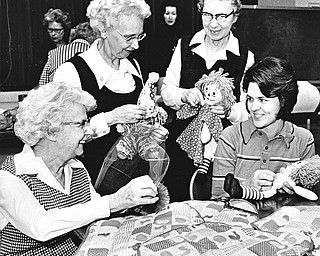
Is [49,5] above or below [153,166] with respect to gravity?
above

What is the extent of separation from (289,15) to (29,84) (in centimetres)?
190

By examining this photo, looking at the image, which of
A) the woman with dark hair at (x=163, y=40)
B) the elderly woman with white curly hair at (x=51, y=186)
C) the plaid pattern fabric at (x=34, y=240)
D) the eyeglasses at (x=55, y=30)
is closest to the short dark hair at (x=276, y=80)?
the elderly woman with white curly hair at (x=51, y=186)

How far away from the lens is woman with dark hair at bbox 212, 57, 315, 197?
2.00 metres

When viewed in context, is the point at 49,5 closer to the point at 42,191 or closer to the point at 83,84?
the point at 83,84

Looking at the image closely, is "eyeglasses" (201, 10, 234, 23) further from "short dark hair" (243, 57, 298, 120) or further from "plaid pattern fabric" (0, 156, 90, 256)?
"plaid pattern fabric" (0, 156, 90, 256)

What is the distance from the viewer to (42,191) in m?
1.71

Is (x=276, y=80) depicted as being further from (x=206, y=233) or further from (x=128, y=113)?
(x=206, y=233)

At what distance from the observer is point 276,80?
6.53 feet

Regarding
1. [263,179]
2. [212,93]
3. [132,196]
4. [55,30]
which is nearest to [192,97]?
[212,93]

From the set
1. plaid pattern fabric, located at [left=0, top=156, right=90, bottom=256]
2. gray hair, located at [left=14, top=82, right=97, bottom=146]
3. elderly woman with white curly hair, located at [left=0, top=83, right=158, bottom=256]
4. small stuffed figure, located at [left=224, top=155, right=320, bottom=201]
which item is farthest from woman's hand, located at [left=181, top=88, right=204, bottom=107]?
plaid pattern fabric, located at [left=0, top=156, right=90, bottom=256]

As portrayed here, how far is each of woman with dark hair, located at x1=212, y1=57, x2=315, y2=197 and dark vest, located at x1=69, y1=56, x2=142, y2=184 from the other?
1.24ft

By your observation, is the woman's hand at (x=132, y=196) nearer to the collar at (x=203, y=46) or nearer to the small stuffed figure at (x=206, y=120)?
the small stuffed figure at (x=206, y=120)

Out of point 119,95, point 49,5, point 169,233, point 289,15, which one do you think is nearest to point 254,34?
point 289,15

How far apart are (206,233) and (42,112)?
0.65m
